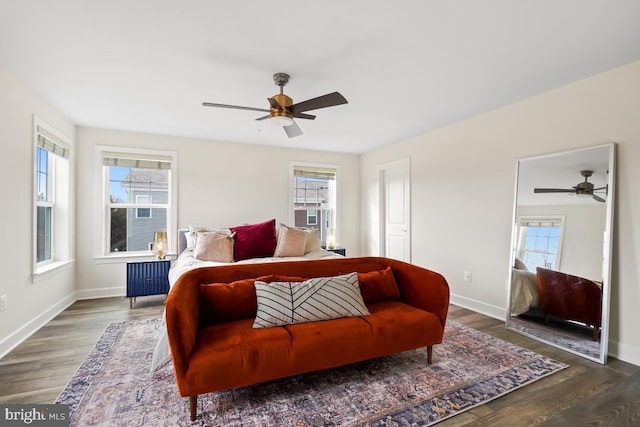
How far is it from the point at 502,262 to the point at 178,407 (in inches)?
131

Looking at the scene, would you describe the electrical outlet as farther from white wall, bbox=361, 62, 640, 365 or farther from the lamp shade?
the lamp shade

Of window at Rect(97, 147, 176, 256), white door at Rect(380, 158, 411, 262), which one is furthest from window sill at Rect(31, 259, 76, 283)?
white door at Rect(380, 158, 411, 262)

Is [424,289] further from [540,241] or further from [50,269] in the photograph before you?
[50,269]

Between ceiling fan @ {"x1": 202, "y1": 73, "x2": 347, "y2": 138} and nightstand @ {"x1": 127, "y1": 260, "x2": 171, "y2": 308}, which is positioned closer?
ceiling fan @ {"x1": 202, "y1": 73, "x2": 347, "y2": 138}

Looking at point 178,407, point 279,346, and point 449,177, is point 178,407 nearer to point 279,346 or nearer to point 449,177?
point 279,346

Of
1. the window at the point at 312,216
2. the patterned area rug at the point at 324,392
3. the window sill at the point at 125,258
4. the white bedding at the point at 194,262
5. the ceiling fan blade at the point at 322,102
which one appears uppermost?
the ceiling fan blade at the point at 322,102

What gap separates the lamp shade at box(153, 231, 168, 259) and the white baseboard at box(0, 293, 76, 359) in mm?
1122

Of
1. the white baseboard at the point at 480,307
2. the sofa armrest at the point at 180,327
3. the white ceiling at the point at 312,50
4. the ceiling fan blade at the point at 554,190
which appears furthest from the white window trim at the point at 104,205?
the ceiling fan blade at the point at 554,190

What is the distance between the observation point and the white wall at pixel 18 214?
2.51 metres

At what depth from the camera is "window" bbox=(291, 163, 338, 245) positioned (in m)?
5.30

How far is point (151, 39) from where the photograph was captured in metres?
2.04

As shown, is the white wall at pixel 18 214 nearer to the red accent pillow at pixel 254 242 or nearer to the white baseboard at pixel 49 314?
the white baseboard at pixel 49 314

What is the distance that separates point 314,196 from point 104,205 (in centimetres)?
318

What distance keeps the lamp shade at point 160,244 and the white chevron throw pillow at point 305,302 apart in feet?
8.14
